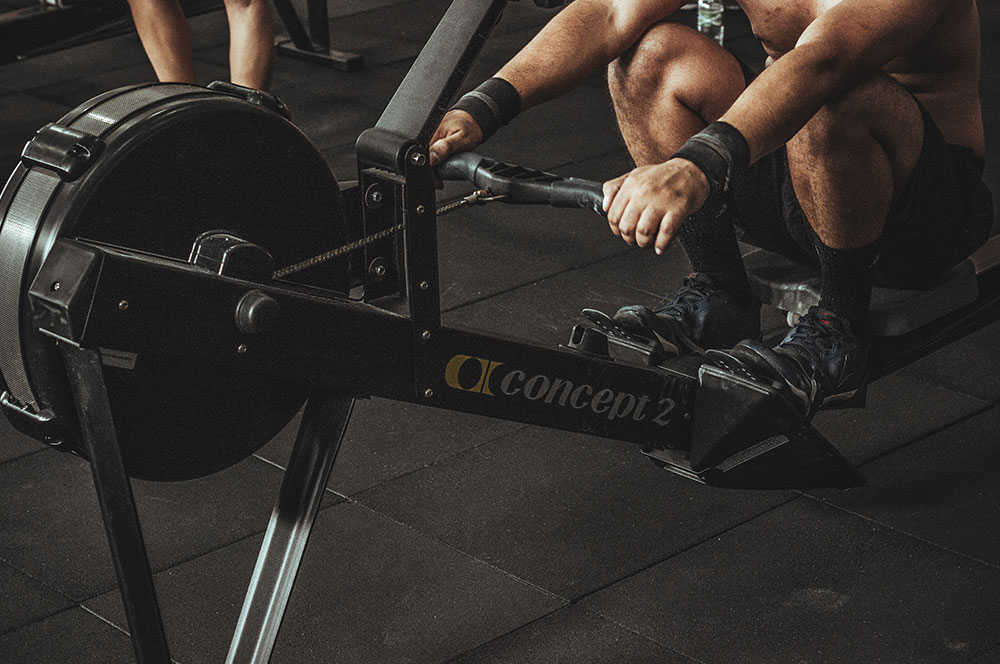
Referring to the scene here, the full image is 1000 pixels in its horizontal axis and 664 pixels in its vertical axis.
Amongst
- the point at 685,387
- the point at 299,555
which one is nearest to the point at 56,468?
the point at 299,555

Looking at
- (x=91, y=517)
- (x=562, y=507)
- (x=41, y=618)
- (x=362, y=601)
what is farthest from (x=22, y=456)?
(x=562, y=507)

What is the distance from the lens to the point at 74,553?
2.06m

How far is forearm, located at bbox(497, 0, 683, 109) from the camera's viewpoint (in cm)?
203

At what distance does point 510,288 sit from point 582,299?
17 cm

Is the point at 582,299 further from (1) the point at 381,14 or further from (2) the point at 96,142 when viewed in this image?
(1) the point at 381,14

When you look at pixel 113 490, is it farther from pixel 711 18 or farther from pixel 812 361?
pixel 711 18

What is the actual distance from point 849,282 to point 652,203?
2.07 ft

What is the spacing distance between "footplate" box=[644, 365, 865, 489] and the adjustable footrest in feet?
0.81

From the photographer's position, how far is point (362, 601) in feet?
6.30

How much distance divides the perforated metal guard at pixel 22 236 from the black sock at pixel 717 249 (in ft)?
3.19

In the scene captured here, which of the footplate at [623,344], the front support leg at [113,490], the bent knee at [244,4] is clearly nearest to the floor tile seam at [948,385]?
the footplate at [623,344]

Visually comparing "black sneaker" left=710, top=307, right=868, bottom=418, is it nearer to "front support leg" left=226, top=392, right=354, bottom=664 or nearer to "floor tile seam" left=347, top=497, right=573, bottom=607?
"floor tile seam" left=347, top=497, right=573, bottom=607

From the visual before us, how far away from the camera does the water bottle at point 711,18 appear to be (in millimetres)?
4598

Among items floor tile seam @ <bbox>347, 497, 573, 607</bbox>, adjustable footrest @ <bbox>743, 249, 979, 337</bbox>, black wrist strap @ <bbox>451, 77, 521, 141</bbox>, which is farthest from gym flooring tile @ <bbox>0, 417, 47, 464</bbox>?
adjustable footrest @ <bbox>743, 249, 979, 337</bbox>
